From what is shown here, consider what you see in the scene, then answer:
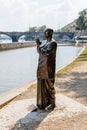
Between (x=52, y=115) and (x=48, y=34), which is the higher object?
(x=48, y=34)

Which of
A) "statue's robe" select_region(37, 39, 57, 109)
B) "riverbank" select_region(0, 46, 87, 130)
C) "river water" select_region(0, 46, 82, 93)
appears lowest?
"river water" select_region(0, 46, 82, 93)

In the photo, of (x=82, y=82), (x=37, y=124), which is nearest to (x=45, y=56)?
(x=37, y=124)

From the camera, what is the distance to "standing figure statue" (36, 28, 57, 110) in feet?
27.3

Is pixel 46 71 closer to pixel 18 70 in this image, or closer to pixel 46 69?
pixel 46 69

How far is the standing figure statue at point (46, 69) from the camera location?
328 inches

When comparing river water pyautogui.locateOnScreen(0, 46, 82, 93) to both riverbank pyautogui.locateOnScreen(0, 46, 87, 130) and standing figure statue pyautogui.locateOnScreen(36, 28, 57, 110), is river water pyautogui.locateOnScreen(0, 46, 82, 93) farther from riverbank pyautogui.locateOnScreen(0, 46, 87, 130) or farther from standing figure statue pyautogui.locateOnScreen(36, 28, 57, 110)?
standing figure statue pyautogui.locateOnScreen(36, 28, 57, 110)

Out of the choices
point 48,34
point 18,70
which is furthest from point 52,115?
point 18,70

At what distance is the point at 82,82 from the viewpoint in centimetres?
1400

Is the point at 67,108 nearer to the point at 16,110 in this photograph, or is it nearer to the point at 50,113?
the point at 50,113

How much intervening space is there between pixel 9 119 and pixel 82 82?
663cm

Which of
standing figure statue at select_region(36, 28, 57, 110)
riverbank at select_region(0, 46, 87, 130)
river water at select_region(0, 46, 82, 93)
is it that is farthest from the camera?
river water at select_region(0, 46, 82, 93)

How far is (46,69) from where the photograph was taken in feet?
27.4

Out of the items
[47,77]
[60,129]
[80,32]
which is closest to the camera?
[60,129]

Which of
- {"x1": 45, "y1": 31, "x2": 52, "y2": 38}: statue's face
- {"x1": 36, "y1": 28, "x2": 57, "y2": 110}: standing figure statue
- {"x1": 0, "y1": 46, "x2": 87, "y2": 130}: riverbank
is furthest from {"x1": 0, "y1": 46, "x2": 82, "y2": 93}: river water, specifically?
{"x1": 45, "y1": 31, "x2": 52, "y2": 38}: statue's face
